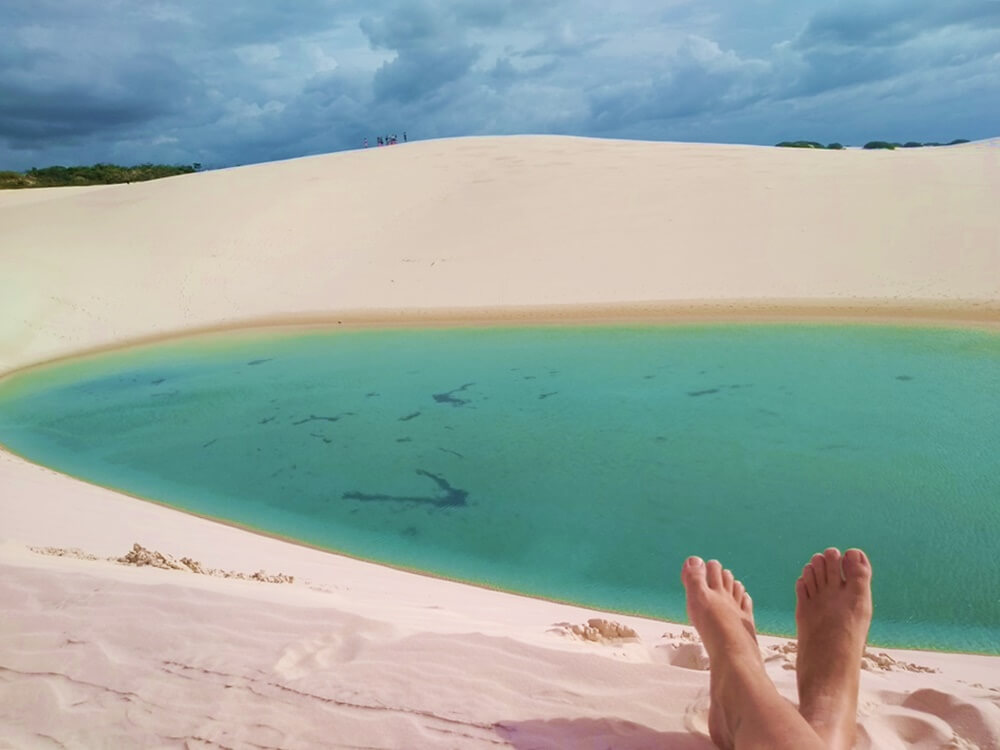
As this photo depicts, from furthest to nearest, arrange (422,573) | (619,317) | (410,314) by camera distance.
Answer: (410,314) < (619,317) < (422,573)

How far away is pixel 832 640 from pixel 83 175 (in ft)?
126

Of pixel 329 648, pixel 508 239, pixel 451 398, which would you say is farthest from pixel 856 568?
pixel 508 239

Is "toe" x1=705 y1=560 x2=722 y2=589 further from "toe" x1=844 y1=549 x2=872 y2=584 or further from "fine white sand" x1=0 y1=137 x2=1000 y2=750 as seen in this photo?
"toe" x1=844 y1=549 x2=872 y2=584


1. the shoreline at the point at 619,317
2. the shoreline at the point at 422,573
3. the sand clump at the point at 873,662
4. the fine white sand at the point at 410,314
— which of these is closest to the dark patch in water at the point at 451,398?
the shoreline at the point at 422,573

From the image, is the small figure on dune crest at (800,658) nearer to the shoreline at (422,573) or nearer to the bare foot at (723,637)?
the bare foot at (723,637)

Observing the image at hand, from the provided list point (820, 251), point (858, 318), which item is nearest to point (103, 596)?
point (858, 318)

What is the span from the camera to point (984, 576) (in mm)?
3258

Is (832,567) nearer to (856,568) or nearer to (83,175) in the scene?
(856,568)

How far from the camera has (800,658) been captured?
1982 millimetres

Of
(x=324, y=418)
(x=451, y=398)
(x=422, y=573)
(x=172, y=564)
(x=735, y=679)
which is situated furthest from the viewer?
(x=451, y=398)

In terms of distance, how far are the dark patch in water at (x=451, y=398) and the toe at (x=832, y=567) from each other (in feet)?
14.5

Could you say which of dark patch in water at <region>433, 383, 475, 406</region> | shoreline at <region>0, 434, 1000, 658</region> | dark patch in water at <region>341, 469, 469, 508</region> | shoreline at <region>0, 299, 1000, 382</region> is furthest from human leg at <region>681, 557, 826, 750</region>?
shoreline at <region>0, 299, 1000, 382</region>

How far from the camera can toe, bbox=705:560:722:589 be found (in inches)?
85.7

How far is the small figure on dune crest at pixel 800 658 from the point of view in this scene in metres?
1.59
